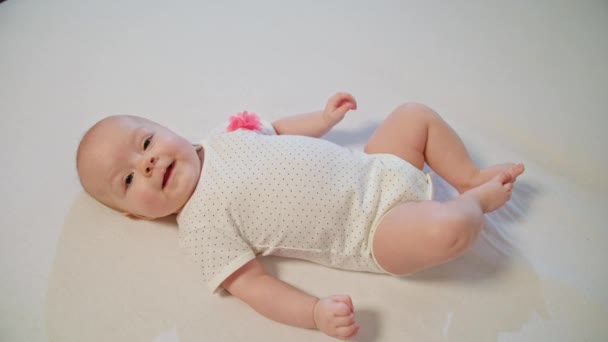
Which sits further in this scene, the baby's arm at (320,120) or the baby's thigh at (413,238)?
the baby's arm at (320,120)

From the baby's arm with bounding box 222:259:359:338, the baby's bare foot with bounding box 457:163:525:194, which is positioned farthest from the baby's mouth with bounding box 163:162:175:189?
the baby's bare foot with bounding box 457:163:525:194

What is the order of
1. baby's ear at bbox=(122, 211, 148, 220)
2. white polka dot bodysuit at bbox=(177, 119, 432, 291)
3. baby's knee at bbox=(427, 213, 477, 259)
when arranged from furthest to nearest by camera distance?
baby's ear at bbox=(122, 211, 148, 220) < white polka dot bodysuit at bbox=(177, 119, 432, 291) < baby's knee at bbox=(427, 213, 477, 259)

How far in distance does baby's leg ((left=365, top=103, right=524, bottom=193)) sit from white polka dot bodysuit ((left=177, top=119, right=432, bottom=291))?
0.09 meters

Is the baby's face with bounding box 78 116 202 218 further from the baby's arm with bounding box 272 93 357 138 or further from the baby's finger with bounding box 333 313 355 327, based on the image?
the baby's finger with bounding box 333 313 355 327

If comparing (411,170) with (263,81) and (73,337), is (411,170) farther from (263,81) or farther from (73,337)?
(73,337)

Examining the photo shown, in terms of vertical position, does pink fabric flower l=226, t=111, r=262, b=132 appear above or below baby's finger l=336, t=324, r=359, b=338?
above

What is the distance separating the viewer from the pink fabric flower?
106 centimetres

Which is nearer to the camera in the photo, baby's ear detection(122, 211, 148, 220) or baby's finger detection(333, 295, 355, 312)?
baby's finger detection(333, 295, 355, 312)

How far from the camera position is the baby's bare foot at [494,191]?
3.04 ft

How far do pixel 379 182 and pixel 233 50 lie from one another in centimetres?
80

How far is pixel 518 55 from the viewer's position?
4.23 feet

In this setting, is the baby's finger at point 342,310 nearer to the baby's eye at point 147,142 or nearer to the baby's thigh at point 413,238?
the baby's thigh at point 413,238

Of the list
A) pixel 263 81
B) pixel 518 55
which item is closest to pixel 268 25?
pixel 263 81

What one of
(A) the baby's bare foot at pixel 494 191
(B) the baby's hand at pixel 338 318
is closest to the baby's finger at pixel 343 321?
(B) the baby's hand at pixel 338 318
